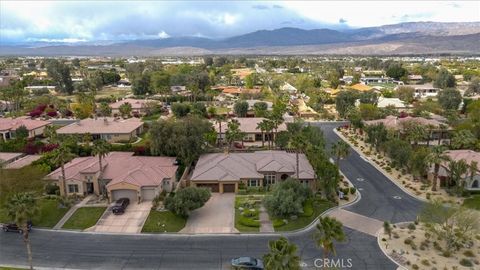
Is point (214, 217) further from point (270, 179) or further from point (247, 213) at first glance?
point (270, 179)

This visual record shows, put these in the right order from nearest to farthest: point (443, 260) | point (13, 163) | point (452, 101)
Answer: point (443, 260) < point (13, 163) < point (452, 101)

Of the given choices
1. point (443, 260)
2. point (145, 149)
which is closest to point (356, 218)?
point (443, 260)

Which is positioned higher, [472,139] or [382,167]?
[472,139]

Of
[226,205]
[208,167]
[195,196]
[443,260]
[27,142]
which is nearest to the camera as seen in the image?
[443,260]

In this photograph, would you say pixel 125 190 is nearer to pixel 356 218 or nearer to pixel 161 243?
pixel 161 243

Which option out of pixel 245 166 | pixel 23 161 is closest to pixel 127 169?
pixel 245 166
